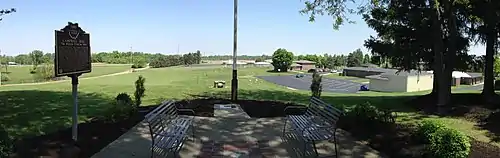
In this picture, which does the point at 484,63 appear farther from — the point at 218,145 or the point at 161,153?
the point at 161,153

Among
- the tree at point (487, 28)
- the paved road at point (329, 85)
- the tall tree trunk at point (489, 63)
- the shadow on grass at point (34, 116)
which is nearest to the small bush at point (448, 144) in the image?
the shadow on grass at point (34, 116)

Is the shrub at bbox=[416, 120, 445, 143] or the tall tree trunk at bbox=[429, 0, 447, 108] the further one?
the tall tree trunk at bbox=[429, 0, 447, 108]

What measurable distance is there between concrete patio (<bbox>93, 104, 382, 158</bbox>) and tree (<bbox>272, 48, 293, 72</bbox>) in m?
92.7

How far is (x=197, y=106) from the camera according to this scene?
10070 mm

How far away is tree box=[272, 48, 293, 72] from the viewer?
100 m

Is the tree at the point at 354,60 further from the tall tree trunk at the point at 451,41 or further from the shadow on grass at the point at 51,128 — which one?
the shadow on grass at the point at 51,128

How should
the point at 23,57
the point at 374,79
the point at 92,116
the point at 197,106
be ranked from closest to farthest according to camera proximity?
the point at 92,116, the point at 197,106, the point at 374,79, the point at 23,57

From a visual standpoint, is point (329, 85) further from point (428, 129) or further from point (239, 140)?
point (428, 129)

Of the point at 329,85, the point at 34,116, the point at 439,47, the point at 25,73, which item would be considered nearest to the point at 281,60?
the point at 329,85

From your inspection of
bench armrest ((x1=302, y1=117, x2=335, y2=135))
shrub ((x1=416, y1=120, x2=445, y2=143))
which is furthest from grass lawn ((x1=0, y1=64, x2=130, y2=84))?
shrub ((x1=416, y1=120, x2=445, y2=143))

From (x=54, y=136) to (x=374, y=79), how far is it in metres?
49.8

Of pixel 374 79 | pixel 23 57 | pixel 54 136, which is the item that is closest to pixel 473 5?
pixel 54 136

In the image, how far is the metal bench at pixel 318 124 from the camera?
17.7ft

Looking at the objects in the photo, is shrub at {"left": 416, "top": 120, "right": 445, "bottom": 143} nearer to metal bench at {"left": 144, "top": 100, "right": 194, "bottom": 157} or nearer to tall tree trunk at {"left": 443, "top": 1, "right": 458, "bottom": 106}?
metal bench at {"left": 144, "top": 100, "right": 194, "bottom": 157}
